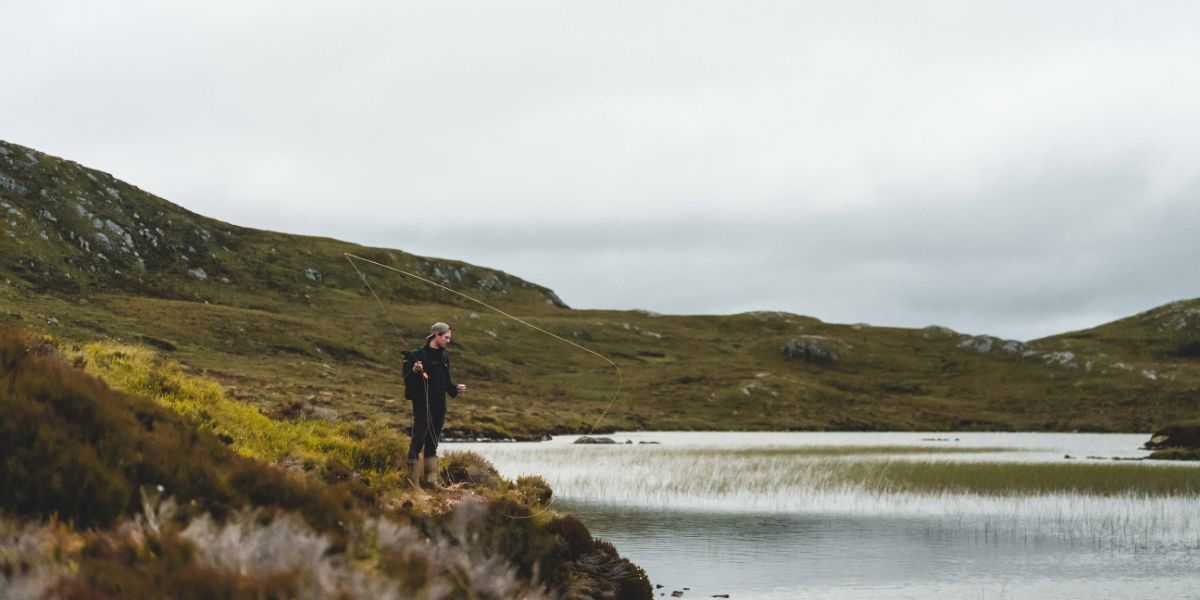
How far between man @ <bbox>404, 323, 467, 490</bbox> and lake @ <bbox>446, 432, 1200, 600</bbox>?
6.62 m

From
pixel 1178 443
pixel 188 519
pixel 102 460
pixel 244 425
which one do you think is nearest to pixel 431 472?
pixel 244 425

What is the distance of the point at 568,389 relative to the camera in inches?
6550

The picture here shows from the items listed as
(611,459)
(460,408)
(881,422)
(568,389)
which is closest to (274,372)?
(460,408)

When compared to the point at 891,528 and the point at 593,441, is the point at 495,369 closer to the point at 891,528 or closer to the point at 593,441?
the point at 593,441

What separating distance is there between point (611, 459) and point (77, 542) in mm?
57490

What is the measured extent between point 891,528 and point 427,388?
19.6m

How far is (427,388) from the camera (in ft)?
60.7

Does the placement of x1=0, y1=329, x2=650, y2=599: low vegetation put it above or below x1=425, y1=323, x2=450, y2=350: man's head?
below

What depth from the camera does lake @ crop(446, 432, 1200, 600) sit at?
75.6 ft

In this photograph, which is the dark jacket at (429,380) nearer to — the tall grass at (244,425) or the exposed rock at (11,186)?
the tall grass at (244,425)

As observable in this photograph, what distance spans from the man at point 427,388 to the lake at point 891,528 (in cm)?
662

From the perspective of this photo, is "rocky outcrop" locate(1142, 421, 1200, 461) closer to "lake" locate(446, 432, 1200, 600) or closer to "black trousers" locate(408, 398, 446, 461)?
"lake" locate(446, 432, 1200, 600)

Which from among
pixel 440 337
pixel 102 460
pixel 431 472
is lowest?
pixel 431 472

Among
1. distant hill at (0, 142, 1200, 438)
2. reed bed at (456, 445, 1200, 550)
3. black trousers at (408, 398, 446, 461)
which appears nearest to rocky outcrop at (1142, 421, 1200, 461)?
reed bed at (456, 445, 1200, 550)
